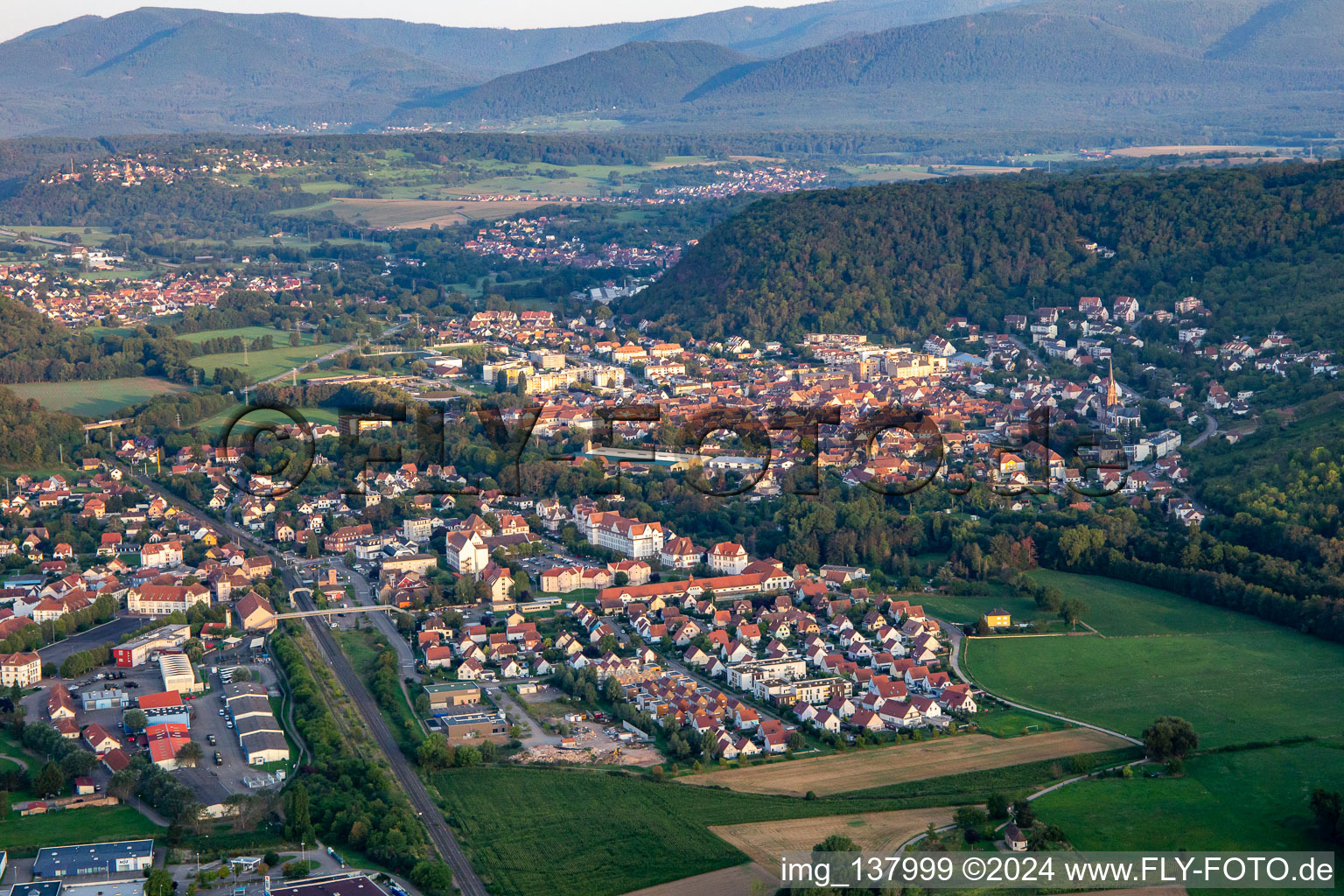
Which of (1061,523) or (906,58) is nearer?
(1061,523)

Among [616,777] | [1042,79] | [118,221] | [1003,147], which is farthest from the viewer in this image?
[1042,79]

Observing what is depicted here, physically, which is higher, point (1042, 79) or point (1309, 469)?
point (1042, 79)

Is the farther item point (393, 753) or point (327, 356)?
point (327, 356)

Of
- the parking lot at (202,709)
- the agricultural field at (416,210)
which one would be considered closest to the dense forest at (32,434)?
the parking lot at (202,709)

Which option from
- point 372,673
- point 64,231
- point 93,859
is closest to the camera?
point 93,859

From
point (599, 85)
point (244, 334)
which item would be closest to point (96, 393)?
point (244, 334)

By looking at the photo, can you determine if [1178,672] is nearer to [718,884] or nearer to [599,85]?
[718,884]

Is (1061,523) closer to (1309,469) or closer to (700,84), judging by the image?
(1309,469)

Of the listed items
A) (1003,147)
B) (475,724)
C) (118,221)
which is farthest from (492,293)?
(1003,147)
